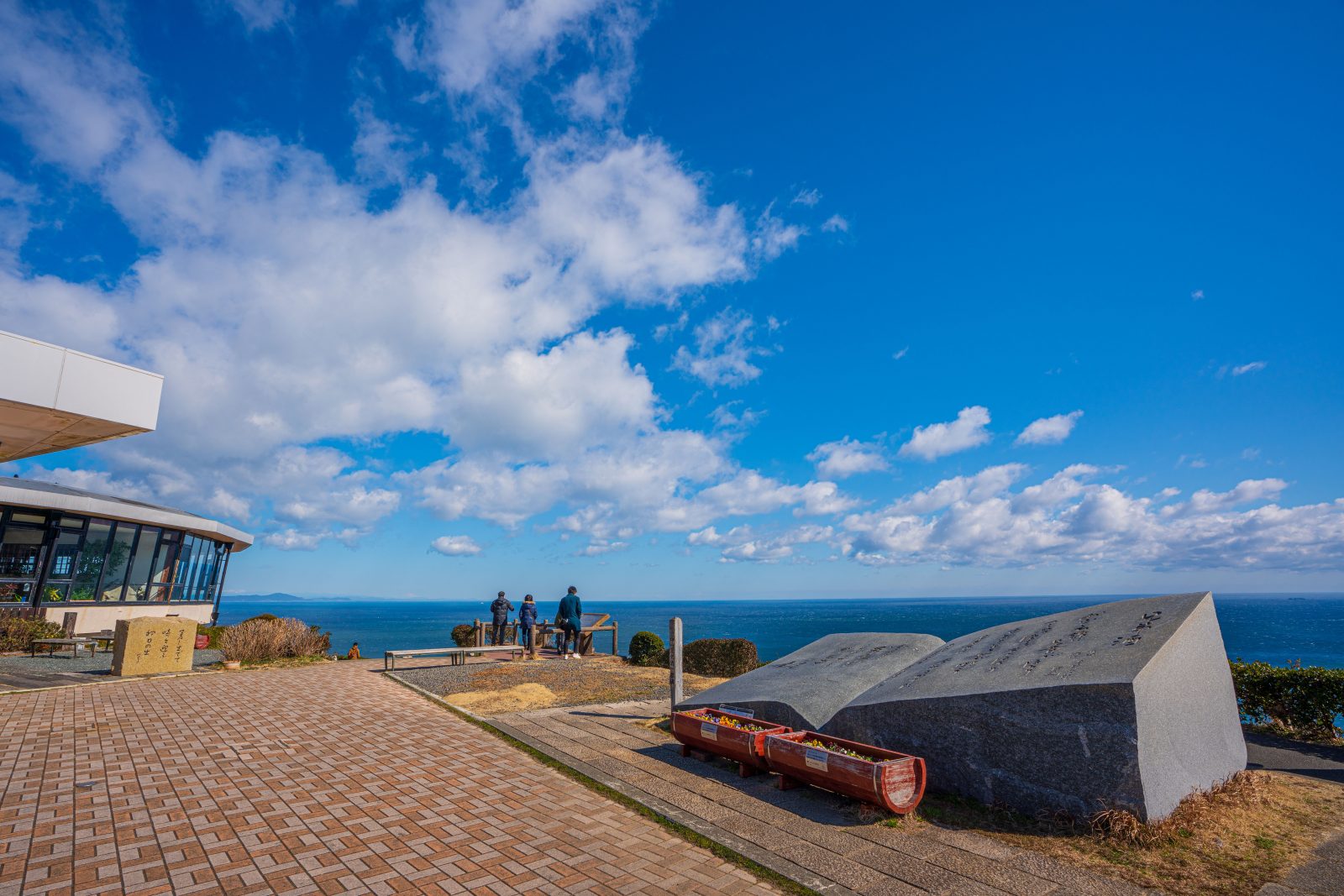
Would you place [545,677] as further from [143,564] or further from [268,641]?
[143,564]

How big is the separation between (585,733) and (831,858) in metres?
4.50

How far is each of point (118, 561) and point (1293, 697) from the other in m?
28.9

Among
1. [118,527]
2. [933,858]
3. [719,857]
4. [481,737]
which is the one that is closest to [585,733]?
[481,737]

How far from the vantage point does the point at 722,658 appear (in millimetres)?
15578

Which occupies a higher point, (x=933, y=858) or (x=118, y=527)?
(x=118, y=527)

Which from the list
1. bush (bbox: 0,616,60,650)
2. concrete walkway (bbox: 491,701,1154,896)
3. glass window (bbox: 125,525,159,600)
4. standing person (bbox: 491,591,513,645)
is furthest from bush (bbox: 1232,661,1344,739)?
glass window (bbox: 125,525,159,600)

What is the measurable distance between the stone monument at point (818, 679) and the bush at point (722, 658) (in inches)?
209

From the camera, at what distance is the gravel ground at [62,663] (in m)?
13.6

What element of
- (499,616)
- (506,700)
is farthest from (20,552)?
(506,700)

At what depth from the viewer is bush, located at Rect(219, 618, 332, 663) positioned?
623 inches

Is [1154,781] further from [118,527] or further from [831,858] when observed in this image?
[118,527]

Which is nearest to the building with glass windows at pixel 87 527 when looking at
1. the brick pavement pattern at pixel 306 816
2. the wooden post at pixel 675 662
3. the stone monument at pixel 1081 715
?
the brick pavement pattern at pixel 306 816

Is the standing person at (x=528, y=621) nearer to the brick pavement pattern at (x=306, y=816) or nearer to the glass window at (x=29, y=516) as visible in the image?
the brick pavement pattern at (x=306, y=816)

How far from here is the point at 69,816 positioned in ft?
17.6
